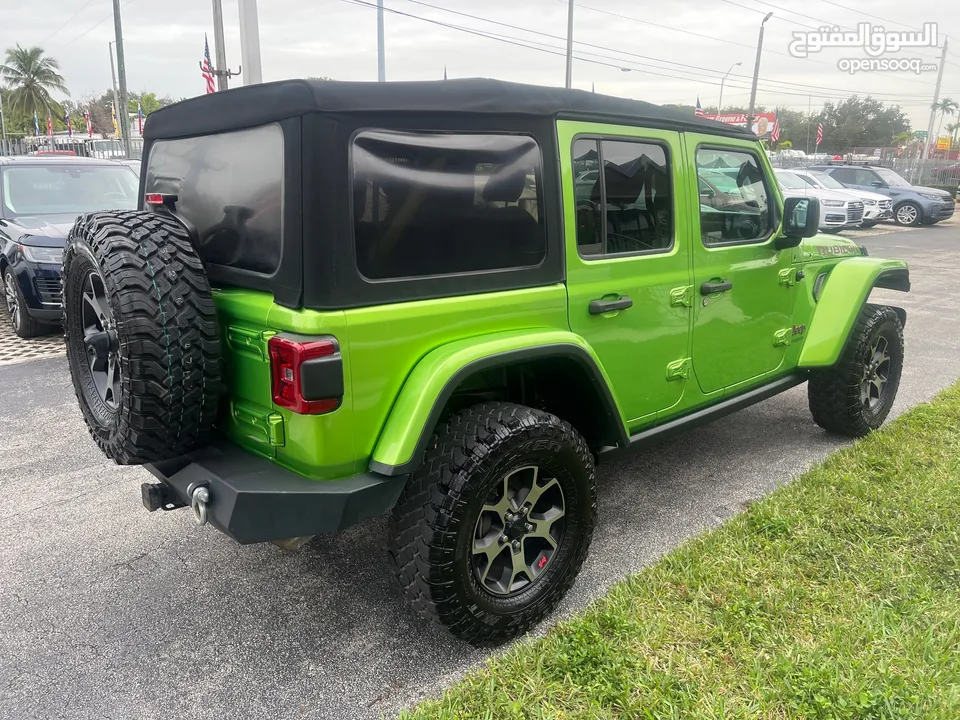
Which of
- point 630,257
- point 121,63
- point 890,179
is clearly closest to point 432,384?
point 630,257

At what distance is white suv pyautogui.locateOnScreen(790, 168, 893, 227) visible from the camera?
19047 mm

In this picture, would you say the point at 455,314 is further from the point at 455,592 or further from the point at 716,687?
the point at 716,687

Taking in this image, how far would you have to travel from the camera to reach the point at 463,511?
2367 mm

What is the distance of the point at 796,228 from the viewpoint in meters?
3.76

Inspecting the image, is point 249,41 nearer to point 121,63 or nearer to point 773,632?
point 773,632

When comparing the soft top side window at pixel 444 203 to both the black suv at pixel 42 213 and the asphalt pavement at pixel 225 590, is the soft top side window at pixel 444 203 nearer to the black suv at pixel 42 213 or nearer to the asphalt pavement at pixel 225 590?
the asphalt pavement at pixel 225 590

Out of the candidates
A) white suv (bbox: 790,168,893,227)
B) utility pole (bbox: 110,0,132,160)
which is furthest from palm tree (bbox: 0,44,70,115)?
white suv (bbox: 790,168,893,227)

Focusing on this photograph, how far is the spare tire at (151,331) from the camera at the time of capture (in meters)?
2.21

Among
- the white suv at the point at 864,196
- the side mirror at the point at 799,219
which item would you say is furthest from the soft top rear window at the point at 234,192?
the white suv at the point at 864,196

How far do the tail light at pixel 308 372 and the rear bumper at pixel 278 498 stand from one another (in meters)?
0.25

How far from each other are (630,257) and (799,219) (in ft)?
4.16

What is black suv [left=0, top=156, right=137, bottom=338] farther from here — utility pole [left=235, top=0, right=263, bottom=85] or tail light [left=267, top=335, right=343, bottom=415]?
tail light [left=267, top=335, right=343, bottom=415]

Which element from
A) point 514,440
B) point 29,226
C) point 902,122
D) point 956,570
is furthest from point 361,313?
Result: point 902,122

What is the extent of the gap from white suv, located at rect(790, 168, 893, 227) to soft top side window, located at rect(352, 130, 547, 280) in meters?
18.5
